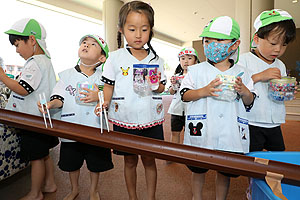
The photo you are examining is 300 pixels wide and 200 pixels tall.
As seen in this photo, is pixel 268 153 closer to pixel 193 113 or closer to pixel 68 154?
pixel 193 113

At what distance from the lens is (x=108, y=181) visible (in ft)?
6.56

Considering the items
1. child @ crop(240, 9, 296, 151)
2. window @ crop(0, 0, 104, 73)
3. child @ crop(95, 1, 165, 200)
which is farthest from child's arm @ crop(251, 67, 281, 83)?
window @ crop(0, 0, 104, 73)

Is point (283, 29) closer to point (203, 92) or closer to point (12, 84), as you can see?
point (203, 92)

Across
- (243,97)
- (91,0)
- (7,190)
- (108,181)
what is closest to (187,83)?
(243,97)

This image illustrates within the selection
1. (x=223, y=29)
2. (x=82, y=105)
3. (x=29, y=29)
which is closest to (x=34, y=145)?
(x=82, y=105)

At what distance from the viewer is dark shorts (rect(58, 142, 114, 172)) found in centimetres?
151

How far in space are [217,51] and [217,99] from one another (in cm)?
27

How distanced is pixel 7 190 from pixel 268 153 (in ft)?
6.75

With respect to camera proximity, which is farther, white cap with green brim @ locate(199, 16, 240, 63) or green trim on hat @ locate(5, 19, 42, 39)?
green trim on hat @ locate(5, 19, 42, 39)

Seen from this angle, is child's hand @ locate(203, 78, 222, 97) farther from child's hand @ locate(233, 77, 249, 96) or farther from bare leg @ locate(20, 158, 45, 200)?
bare leg @ locate(20, 158, 45, 200)

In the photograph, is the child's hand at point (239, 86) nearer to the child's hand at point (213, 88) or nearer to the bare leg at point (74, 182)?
the child's hand at point (213, 88)

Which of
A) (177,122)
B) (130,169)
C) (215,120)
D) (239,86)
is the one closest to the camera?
(239,86)

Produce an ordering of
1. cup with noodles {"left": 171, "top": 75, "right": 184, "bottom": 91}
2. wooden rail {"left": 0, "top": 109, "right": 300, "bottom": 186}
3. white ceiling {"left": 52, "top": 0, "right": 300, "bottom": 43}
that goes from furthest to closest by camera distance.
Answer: white ceiling {"left": 52, "top": 0, "right": 300, "bottom": 43}
cup with noodles {"left": 171, "top": 75, "right": 184, "bottom": 91}
wooden rail {"left": 0, "top": 109, "right": 300, "bottom": 186}

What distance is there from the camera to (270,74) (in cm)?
137
